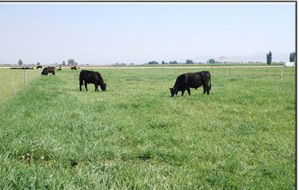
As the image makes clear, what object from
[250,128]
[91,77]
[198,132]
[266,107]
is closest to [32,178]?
[198,132]

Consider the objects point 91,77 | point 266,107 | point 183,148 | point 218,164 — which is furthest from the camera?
point 91,77

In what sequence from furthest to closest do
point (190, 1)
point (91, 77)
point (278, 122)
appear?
point (91, 77)
point (278, 122)
point (190, 1)

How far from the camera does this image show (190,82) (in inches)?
645

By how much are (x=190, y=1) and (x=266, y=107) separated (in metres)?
7.64

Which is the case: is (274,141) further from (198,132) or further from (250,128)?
(198,132)

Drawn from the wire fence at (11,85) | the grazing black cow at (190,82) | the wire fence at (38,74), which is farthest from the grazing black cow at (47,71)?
the grazing black cow at (190,82)

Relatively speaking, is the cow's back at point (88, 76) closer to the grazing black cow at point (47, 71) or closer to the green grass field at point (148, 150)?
the green grass field at point (148, 150)

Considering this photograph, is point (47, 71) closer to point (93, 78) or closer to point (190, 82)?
point (93, 78)

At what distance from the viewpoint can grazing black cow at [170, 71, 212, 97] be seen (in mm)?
15961

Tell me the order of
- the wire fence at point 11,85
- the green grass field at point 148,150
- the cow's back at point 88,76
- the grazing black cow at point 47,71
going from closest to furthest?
1. the green grass field at point 148,150
2. the wire fence at point 11,85
3. the cow's back at point 88,76
4. the grazing black cow at point 47,71

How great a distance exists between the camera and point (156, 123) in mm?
8156

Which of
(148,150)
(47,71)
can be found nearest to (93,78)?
(148,150)

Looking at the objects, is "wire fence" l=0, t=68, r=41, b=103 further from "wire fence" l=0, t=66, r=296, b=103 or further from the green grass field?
the green grass field

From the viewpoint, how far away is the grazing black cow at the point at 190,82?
16.0 m
